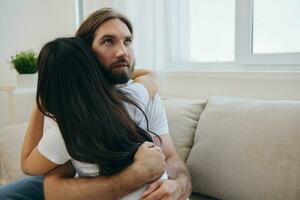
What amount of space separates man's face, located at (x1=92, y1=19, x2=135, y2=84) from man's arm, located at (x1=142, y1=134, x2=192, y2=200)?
1.13 feet

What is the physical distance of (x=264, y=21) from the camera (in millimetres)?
1892

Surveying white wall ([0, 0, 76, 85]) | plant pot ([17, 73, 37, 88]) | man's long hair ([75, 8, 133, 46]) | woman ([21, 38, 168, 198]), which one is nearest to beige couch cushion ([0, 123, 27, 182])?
woman ([21, 38, 168, 198])

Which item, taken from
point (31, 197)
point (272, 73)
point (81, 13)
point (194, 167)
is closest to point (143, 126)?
point (194, 167)

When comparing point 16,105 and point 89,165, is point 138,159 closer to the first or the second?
point 89,165

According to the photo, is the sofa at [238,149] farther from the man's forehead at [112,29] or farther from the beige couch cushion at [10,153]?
the man's forehead at [112,29]

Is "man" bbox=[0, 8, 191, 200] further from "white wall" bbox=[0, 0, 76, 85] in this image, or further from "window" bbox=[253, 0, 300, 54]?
"white wall" bbox=[0, 0, 76, 85]

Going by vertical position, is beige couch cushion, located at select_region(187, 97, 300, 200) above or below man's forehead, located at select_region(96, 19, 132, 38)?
below

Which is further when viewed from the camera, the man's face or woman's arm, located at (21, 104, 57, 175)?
the man's face

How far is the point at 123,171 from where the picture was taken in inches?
40.8

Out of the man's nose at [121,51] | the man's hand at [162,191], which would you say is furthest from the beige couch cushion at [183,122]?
the man's nose at [121,51]

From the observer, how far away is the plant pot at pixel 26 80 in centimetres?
233

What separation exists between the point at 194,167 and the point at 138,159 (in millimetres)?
439

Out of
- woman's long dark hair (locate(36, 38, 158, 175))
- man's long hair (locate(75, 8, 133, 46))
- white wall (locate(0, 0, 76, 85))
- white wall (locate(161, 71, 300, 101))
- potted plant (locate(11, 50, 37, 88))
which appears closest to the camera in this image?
woman's long dark hair (locate(36, 38, 158, 175))

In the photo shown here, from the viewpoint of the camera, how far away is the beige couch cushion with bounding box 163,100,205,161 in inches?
60.4
